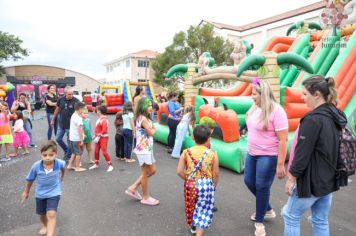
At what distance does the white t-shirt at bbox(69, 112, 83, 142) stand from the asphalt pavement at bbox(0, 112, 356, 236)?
672 millimetres

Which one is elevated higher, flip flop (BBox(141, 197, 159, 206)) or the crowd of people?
the crowd of people

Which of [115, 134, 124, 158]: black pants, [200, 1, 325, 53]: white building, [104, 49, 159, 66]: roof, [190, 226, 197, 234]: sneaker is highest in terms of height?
[200, 1, 325, 53]: white building

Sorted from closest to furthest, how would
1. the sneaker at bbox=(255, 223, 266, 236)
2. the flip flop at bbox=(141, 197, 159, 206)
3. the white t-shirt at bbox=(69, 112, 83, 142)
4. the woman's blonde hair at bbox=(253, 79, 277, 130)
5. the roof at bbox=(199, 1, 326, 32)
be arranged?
the woman's blonde hair at bbox=(253, 79, 277, 130) → the sneaker at bbox=(255, 223, 266, 236) → the flip flop at bbox=(141, 197, 159, 206) → the white t-shirt at bbox=(69, 112, 83, 142) → the roof at bbox=(199, 1, 326, 32)

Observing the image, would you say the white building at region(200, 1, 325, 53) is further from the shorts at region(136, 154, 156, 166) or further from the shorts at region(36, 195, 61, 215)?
the shorts at region(36, 195, 61, 215)

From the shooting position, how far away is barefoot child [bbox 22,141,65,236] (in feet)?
9.01

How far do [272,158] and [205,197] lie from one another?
782mm

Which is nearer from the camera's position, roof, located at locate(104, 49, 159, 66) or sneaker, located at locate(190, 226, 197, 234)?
sneaker, located at locate(190, 226, 197, 234)

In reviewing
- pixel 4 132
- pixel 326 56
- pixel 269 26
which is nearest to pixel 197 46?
pixel 269 26

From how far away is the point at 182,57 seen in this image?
2467 centimetres

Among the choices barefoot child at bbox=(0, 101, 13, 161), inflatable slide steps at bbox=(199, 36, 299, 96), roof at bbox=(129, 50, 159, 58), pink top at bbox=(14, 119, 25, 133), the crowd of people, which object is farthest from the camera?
roof at bbox=(129, 50, 159, 58)

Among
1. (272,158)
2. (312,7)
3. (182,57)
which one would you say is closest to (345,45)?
(272,158)

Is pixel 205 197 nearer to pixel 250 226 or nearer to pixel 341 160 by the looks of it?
pixel 250 226

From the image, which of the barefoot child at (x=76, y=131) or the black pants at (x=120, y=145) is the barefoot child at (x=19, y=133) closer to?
the barefoot child at (x=76, y=131)

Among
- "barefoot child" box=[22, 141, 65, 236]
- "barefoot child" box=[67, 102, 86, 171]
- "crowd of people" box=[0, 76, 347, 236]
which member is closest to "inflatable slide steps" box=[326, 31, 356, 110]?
"crowd of people" box=[0, 76, 347, 236]
